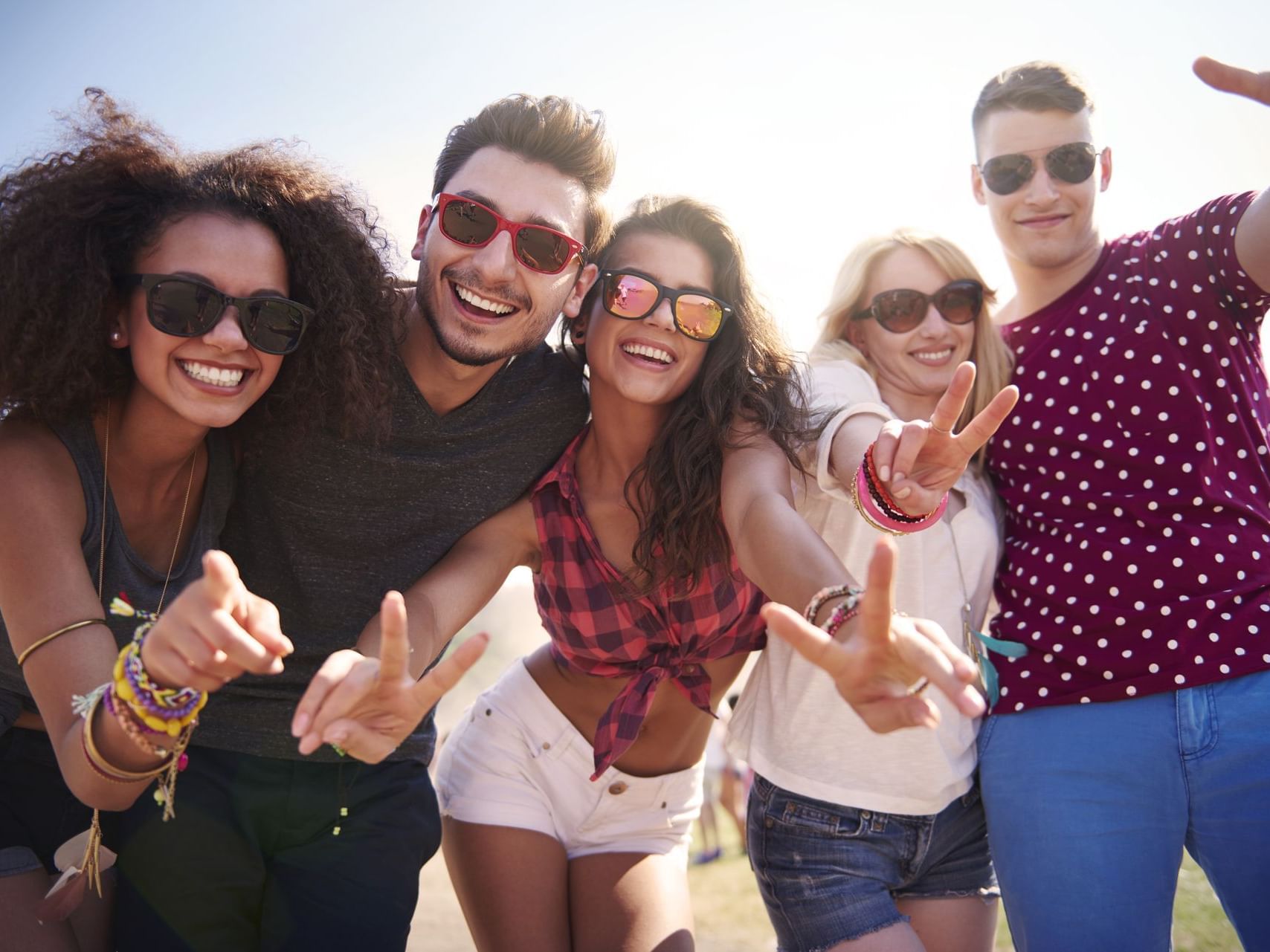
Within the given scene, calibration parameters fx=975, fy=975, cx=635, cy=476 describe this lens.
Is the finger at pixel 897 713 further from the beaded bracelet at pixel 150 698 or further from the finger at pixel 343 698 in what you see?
the beaded bracelet at pixel 150 698

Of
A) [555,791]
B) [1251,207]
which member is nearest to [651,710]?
[555,791]

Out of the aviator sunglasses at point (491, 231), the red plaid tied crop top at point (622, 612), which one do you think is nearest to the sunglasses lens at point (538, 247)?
the aviator sunglasses at point (491, 231)

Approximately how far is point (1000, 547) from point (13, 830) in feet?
10.1

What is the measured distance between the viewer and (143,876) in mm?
2818

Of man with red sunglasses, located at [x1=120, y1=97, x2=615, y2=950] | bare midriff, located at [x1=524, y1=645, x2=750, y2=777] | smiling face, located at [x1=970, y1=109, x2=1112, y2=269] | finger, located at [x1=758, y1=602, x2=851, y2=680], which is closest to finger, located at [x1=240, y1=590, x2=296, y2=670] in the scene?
man with red sunglasses, located at [x1=120, y1=97, x2=615, y2=950]

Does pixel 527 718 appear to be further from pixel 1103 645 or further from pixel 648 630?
pixel 1103 645

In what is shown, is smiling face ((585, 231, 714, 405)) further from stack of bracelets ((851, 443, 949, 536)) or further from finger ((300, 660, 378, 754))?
finger ((300, 660, 378, 754))

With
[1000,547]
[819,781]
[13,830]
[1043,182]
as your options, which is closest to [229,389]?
[13,830]

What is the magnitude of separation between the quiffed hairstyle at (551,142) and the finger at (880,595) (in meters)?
1.98

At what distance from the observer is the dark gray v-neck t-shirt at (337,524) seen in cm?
304

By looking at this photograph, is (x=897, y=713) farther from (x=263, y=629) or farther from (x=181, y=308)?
(x=181, y=308)

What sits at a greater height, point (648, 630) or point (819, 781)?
point (648, 630)

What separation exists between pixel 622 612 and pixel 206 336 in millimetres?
1512

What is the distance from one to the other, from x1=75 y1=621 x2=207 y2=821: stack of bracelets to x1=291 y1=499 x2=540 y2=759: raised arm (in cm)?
22
